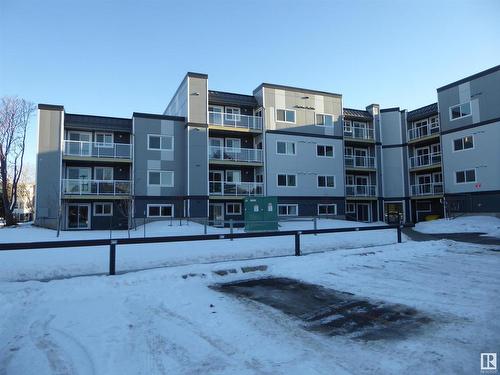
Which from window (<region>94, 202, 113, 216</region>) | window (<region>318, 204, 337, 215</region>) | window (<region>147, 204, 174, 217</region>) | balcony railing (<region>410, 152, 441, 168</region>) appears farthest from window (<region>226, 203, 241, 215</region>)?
balcony railing (<region>410, 152, 441, 168</region>)

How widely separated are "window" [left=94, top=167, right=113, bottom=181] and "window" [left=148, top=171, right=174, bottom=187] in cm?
345

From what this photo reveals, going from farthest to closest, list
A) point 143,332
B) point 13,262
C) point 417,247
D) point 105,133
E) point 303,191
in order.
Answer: point 303,191, point 105,133, point 417,247, point 13,262, point 143,332

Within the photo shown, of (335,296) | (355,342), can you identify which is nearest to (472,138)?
(335,296)

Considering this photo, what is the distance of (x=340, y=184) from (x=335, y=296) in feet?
93.7

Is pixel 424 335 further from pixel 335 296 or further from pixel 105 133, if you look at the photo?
pixel 105 133

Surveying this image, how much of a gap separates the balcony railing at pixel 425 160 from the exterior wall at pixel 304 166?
7.66 m

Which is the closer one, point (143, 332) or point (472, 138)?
point (143, 332)

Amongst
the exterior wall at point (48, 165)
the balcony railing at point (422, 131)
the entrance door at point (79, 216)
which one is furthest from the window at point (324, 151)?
the exterior wall at point (48, 165)

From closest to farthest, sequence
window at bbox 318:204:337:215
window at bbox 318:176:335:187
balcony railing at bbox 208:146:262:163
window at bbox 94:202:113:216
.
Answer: window at bbox 94:202:113:216
balcony railing at bbox 208:146:262:163
window at bbox 318:204:337:215
window at bbox 318:176:335:187

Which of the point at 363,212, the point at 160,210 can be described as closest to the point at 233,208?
the point at 160,210

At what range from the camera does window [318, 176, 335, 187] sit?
34.6 metres

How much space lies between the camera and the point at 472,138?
31219 millimetres

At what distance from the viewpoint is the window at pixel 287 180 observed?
32.9 metres

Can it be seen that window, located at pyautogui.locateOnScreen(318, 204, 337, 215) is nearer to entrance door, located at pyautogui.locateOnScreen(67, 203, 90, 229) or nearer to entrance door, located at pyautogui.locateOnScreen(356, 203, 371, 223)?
entrance door, located at pyautogui.locateOnScreen(356, 203, 371, 223)
